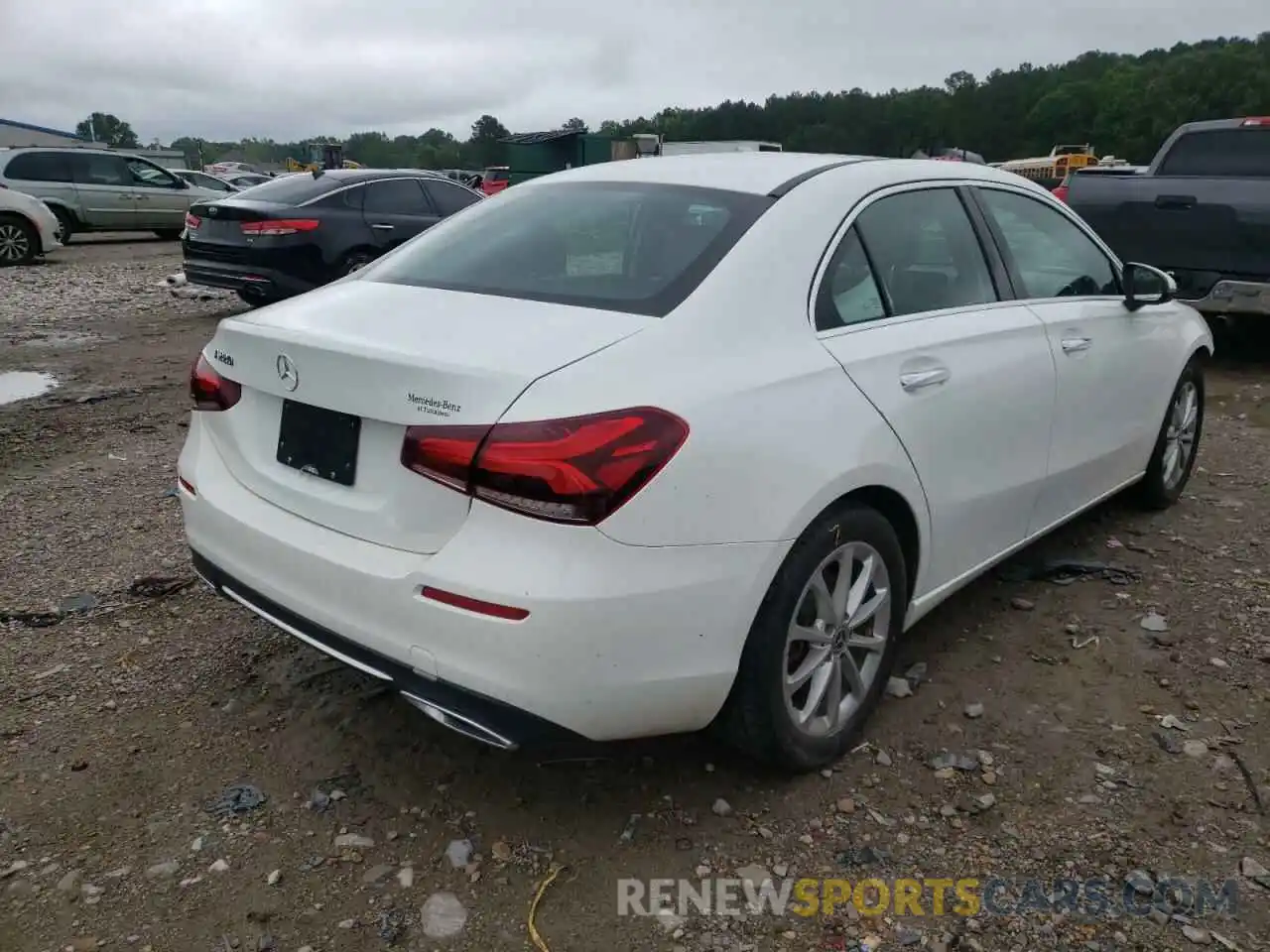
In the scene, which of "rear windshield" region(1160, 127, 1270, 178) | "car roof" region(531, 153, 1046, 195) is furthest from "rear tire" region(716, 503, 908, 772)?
"rear windshield" region(1160, 127, 1270, 178)

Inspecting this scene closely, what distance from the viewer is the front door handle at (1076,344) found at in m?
3.63

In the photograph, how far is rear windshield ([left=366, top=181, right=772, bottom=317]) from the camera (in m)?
2.63

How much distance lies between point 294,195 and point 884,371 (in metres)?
8.25

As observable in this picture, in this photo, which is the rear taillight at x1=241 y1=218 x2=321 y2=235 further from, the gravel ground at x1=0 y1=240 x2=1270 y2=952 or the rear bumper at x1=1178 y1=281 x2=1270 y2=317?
the rear bumper at x1=1178 y1=281 x2=1270 y2=317

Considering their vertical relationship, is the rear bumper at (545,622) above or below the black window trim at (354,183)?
below

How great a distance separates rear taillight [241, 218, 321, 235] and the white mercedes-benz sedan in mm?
6560

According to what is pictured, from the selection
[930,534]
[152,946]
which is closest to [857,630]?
[930,534]

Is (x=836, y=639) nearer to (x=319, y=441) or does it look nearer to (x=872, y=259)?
(x=872, y=259)

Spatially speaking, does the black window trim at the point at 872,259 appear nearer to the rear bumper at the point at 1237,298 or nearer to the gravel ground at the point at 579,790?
the gravel ground at the point at 579,790

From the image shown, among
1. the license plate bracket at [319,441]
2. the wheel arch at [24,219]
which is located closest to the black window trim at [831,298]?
the license plate bracket at [319,441]

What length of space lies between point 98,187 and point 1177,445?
63.0 feet

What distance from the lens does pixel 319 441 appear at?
2494 millimetres

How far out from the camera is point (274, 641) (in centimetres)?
354

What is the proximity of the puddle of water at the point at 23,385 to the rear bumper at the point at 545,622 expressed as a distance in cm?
552
